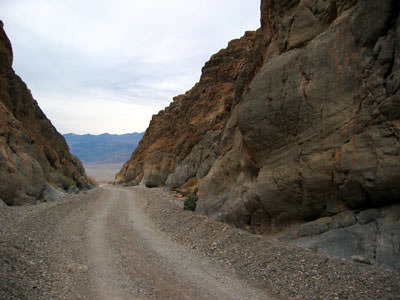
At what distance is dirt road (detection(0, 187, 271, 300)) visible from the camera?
6625 millimetres

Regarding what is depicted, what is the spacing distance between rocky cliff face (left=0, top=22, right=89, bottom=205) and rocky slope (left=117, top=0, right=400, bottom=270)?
1429 cm

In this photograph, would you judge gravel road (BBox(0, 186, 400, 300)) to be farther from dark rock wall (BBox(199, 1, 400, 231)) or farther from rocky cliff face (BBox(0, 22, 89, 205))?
rocky cliff face (BBox(0, 22, 89, 205))

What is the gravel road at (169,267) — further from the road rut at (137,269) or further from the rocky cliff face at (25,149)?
the rocky cliff face at (25,149)

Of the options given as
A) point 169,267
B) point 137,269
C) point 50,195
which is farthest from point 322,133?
point 50,195

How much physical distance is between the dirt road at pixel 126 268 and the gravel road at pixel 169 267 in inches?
0.9

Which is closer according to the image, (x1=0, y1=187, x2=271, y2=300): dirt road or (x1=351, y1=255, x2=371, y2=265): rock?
(x1=0, y1=187, x2=271, y2=300): dirt road

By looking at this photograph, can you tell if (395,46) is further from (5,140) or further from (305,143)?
(5,140)

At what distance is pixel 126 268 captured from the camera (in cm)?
813

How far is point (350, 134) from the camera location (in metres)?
8.85

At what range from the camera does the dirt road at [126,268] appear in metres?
6.62

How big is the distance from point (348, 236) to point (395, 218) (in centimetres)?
130

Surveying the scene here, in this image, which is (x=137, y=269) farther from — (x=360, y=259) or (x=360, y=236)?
(x=360, y=236)

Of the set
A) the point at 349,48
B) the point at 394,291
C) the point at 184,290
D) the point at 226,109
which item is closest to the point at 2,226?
the point at 184,290

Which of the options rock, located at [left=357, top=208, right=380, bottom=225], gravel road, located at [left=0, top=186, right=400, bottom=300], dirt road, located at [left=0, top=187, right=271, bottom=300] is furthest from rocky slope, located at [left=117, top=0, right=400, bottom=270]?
dirt road, located at [left=0, top=187, right=271, bottom=300]
